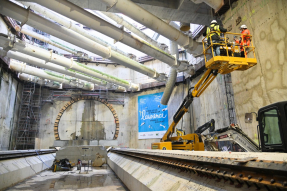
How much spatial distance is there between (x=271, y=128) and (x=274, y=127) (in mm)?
72

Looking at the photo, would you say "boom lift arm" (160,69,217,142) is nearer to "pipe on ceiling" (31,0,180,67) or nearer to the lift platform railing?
the lift platform railing

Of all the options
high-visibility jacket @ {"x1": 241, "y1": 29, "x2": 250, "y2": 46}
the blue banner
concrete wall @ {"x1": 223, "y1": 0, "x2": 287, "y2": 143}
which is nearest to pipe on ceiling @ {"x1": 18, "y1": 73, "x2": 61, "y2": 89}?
the blue banner

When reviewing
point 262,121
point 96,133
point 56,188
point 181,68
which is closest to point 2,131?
point 96,133

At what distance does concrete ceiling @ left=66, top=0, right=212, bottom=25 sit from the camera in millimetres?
8352

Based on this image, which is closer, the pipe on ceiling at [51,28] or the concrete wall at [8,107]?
the pipe on ceiling at [51,28]

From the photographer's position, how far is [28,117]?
1558cm

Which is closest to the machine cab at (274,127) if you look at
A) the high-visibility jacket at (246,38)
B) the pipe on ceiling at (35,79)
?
the high-visibility jacket at (246,38)

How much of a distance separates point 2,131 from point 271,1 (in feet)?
52.5

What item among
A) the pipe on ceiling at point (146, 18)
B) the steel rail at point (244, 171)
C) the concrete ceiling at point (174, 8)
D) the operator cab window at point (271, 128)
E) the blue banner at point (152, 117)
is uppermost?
the concrete ceiling at point (174, 8)

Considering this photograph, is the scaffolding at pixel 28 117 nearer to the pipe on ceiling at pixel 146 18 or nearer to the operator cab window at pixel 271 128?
the pipe on ceiling at pixel 146 18

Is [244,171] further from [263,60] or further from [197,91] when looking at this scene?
[197,91]

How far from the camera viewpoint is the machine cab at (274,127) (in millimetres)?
3262

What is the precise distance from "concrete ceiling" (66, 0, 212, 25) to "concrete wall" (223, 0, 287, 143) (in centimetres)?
174

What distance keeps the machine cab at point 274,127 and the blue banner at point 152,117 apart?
513 inches
